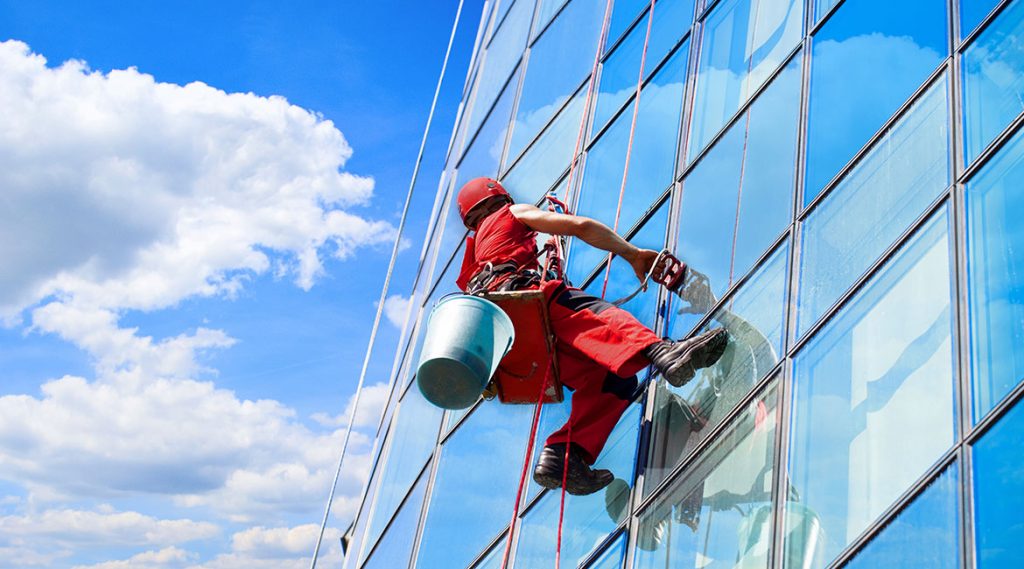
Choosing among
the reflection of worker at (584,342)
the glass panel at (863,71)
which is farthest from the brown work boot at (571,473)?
the glass panel at (863,71)

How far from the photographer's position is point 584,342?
17.8ft

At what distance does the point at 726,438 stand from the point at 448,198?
27.1 ft

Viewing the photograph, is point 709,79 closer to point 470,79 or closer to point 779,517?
point 779,517

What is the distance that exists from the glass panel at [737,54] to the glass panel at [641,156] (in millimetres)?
255

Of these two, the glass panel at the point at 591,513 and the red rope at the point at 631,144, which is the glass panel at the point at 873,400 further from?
the red rope at the point at 631,144

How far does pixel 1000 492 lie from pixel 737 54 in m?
4.14

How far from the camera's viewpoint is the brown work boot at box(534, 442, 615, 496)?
18.0 ft

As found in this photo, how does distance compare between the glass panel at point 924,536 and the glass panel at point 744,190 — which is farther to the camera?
the glass panel at point 744,190

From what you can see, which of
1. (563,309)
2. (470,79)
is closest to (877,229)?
(563,309)

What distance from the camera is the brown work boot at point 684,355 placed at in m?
4.98

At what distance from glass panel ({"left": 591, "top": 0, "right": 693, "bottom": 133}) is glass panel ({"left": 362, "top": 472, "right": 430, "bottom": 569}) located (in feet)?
11.1

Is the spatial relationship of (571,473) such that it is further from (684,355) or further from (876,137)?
(876,137)

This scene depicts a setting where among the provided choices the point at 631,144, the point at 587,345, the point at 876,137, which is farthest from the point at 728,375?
the point at 631,144

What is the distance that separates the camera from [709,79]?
7.46 meters
